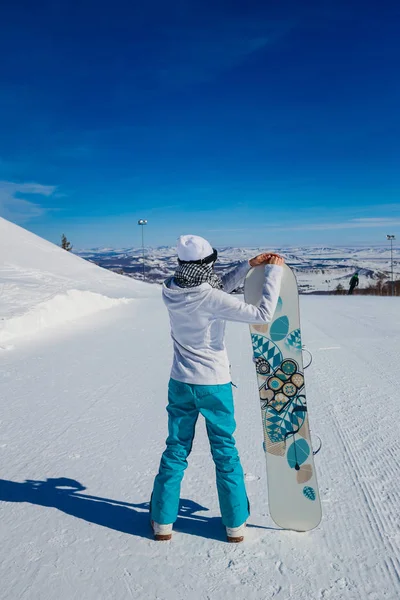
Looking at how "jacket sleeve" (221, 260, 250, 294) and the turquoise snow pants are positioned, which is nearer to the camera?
the turquoise snow pants

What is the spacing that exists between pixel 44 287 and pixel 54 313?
3866mm

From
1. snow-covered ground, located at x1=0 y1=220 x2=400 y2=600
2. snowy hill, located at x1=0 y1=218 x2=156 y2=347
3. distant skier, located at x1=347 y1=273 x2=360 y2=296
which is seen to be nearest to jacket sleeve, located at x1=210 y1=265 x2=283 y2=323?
snow-covered ground, located at x1=0 y1=220 x2=400 y2=600

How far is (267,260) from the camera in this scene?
2594 millimetres

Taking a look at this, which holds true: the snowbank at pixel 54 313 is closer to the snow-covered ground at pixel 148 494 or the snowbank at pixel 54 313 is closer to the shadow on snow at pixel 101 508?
the snow-covered ground at pixel 148 494

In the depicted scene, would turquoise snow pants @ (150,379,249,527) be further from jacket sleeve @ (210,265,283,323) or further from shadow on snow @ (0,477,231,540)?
jacket sleeve @ (210,265,283,323)

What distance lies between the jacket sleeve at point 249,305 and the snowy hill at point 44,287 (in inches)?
270

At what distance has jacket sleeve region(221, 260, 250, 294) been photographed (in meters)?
2.71

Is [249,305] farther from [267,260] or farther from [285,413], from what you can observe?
[285,413]

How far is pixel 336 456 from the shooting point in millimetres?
3686

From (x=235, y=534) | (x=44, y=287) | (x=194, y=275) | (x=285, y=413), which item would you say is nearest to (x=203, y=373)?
(x=194, y=275)

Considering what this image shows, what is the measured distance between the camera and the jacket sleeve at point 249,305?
241 cm

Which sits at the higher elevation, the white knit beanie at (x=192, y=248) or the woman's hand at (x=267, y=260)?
the white knit beanie at (x=192, y=248)

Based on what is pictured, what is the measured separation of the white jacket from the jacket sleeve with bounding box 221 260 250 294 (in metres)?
0.21

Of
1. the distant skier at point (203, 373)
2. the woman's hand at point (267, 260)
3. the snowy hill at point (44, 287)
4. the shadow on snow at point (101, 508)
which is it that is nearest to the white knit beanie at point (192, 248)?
the distant skier at point (203, 373)
